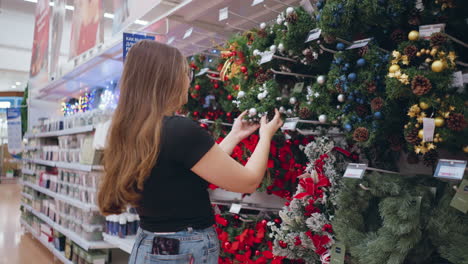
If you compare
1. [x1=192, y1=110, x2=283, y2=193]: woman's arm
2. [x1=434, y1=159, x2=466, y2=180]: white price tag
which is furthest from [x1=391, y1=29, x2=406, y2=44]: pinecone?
[x1=192, y1=110, x2=283, y2=193]: woman's arm

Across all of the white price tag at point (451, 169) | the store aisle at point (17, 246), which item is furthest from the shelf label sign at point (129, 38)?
the store aisle at point (17, 246)

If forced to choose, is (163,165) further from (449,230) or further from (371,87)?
(449,230)

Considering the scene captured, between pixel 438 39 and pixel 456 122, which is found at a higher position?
pixel 438 39

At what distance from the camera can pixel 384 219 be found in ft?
4.22

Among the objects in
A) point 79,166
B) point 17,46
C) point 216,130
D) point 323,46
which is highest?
point 17,46

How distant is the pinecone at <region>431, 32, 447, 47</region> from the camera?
116cm

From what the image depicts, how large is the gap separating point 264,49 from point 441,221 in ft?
3.32

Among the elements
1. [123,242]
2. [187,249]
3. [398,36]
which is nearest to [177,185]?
[187,249]

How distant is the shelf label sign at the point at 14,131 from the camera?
850 centimetres

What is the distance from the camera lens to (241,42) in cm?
199

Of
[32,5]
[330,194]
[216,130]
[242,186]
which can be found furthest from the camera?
[32,5]

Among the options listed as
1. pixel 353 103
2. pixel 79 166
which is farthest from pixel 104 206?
pixel 79 166

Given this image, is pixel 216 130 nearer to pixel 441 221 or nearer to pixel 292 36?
pixel 292 36

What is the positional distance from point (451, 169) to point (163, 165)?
0.86 m
